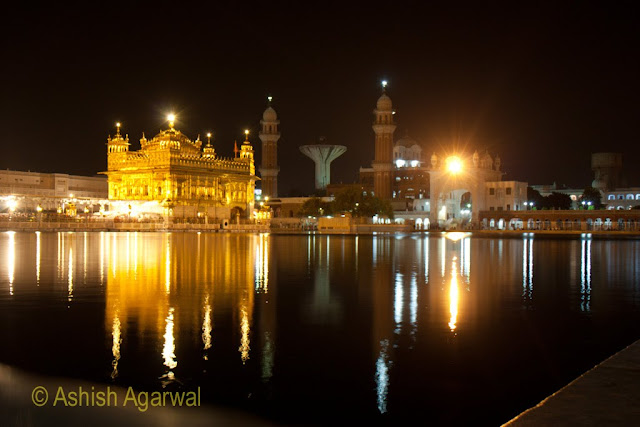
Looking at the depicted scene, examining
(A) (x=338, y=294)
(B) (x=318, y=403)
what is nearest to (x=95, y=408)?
(B) (x=318, y=403)

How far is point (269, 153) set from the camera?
95500mm

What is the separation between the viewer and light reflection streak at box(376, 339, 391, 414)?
572 cm

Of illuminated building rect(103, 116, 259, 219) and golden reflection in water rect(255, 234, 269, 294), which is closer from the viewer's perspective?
golden reflection in water rect(255, 234, 269, 294)

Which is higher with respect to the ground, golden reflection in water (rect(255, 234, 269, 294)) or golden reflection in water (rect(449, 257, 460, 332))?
golden reflection in water (rect(255, 234, 269, 294))

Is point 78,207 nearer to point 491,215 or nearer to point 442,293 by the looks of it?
point 491,215

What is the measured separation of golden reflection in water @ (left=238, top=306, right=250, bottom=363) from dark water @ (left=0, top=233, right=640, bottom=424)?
0.03 metres

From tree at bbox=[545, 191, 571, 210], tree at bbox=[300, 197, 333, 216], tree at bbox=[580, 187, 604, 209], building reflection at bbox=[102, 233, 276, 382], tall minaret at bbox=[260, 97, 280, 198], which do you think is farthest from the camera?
tall minaret at bbox=[260, 97, 280, 198]

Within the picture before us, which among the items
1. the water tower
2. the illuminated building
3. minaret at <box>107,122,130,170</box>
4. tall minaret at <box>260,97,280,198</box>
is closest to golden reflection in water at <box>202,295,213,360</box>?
the illuminated building

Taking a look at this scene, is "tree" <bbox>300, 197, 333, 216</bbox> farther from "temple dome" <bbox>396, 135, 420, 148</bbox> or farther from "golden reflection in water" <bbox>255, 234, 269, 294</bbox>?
"golden reflection in water" <bbox>255, 234, 269, 294</bbox>

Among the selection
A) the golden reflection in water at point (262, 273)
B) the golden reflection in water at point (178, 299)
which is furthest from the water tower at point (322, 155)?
the golden reflection in water at point (178, 299)

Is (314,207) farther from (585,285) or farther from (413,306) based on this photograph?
(413,306)

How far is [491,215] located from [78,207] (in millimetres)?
42351

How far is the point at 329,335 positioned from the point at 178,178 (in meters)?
52.8

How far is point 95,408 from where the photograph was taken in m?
5.55
